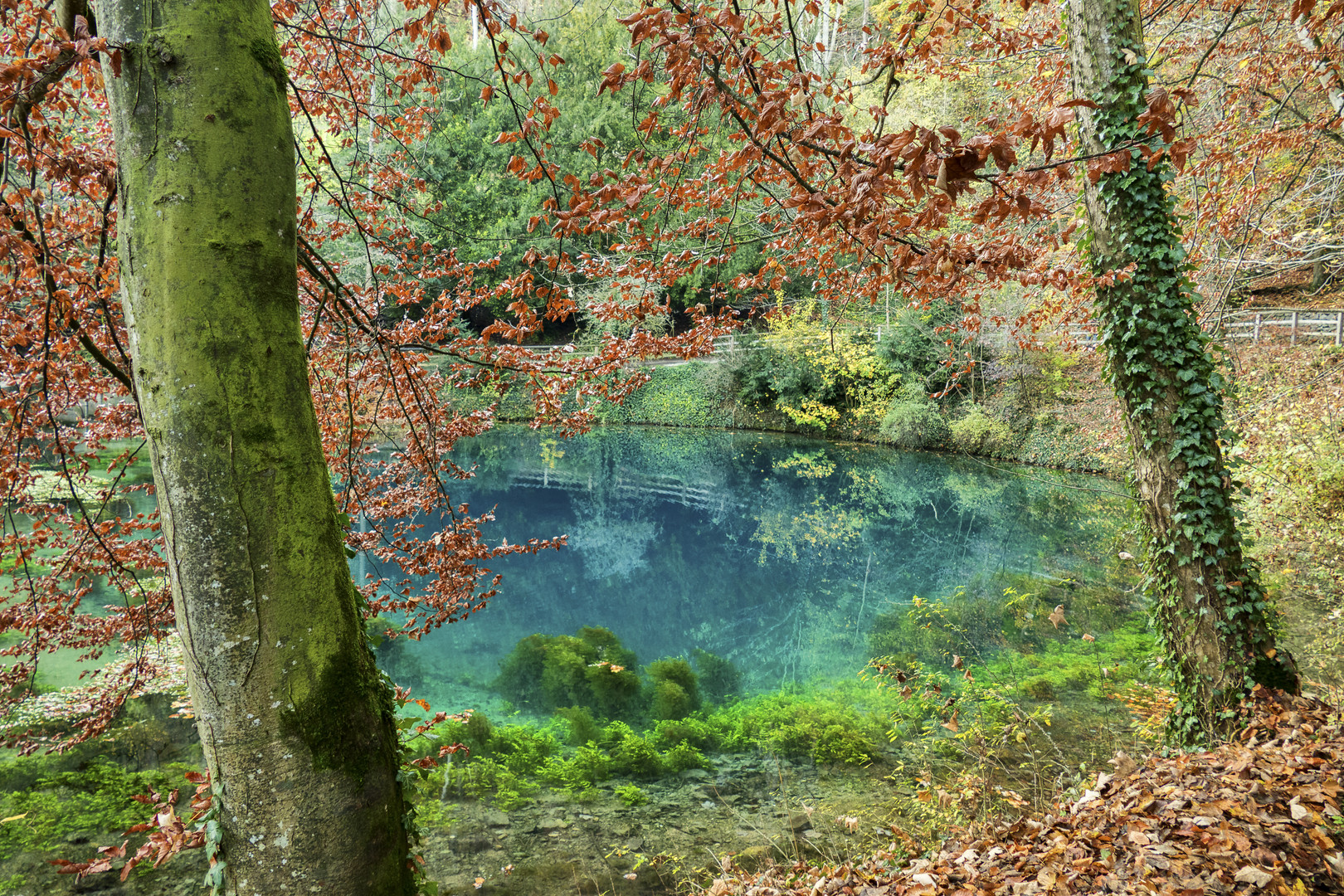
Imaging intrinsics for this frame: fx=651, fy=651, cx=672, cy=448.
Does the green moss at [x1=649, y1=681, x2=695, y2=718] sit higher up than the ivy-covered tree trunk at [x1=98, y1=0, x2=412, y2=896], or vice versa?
the ivy-covered tree trunk at [x1=98, y1=0, x2=412, y2=896]

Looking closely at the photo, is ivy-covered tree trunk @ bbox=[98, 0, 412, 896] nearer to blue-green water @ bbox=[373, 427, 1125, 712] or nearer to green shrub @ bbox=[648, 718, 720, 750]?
green shrub @ bbox=[648, 718, 720, 750]

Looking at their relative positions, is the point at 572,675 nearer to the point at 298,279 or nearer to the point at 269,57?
the point at 298,279

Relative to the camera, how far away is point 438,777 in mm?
5258

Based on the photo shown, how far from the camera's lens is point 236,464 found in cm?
142

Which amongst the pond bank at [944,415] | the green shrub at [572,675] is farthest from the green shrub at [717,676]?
the pond bank at [944,415]

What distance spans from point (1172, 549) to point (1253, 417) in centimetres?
597

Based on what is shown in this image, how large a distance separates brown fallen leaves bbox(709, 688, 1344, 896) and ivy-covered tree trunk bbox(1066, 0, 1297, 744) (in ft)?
1.16

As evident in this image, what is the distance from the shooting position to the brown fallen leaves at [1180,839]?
2.16 m

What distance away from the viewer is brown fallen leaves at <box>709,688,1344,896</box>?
2.16 meters

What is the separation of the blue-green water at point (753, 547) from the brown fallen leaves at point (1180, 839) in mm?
4112

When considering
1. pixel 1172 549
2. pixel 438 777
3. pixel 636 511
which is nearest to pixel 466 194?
pixel 636 511

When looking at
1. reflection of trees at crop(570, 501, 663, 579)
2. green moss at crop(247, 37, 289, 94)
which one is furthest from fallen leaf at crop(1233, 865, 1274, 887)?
reflection of trees at crop(570, 501, 663, 579)

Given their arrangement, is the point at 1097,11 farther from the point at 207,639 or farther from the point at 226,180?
the point at 207,639

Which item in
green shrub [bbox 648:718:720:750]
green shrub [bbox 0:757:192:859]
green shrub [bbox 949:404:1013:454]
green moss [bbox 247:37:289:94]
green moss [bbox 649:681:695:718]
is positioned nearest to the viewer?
green moss [bbox 247:37:289:94]
